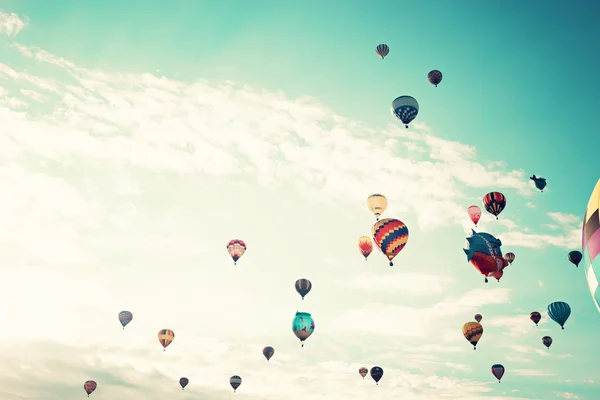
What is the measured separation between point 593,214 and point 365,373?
1949 inches

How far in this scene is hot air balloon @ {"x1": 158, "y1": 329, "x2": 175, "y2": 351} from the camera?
5938 cm

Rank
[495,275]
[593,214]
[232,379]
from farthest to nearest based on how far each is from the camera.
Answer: [232,379] < [495,275] < [593,214]

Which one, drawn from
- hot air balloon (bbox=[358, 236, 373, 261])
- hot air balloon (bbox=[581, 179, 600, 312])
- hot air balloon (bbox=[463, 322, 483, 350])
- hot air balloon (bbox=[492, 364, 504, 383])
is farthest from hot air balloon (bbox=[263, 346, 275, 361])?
hot air balloon (bbox=[581, 179, 600, 312])

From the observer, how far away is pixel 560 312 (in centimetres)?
5038

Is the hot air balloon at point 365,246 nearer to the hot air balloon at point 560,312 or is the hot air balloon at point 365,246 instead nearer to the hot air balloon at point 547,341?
the hot air balloon at point 560,312

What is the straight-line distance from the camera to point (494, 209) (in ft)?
156

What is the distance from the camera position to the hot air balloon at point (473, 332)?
51.4 m

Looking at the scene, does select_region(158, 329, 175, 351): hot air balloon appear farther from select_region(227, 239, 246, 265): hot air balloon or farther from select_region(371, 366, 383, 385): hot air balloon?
select_region(371, 366, 383, 385): hot air balloon

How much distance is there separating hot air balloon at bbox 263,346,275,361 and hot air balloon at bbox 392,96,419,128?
32654mm

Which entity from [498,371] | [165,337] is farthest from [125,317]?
[498,371]

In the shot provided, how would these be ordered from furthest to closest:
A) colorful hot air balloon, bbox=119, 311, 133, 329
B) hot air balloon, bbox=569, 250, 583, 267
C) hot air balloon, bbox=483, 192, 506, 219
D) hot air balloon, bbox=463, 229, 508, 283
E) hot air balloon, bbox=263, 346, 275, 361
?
hot air balloon, bbox=263, 346, 275, 361
colorful hot air balloon, bbox=119, 311, 133, 329
hot air balloon, bbox=569, 250, 583, 267
hot air balloon, bbox=483, 192, 506, 219
hot air balloon, bbox=463, 229, 508, 283

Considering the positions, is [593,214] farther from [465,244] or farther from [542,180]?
[542,180]

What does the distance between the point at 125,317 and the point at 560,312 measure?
47.6 metres

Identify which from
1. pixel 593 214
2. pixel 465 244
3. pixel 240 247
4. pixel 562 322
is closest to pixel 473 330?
pixel 562 322
